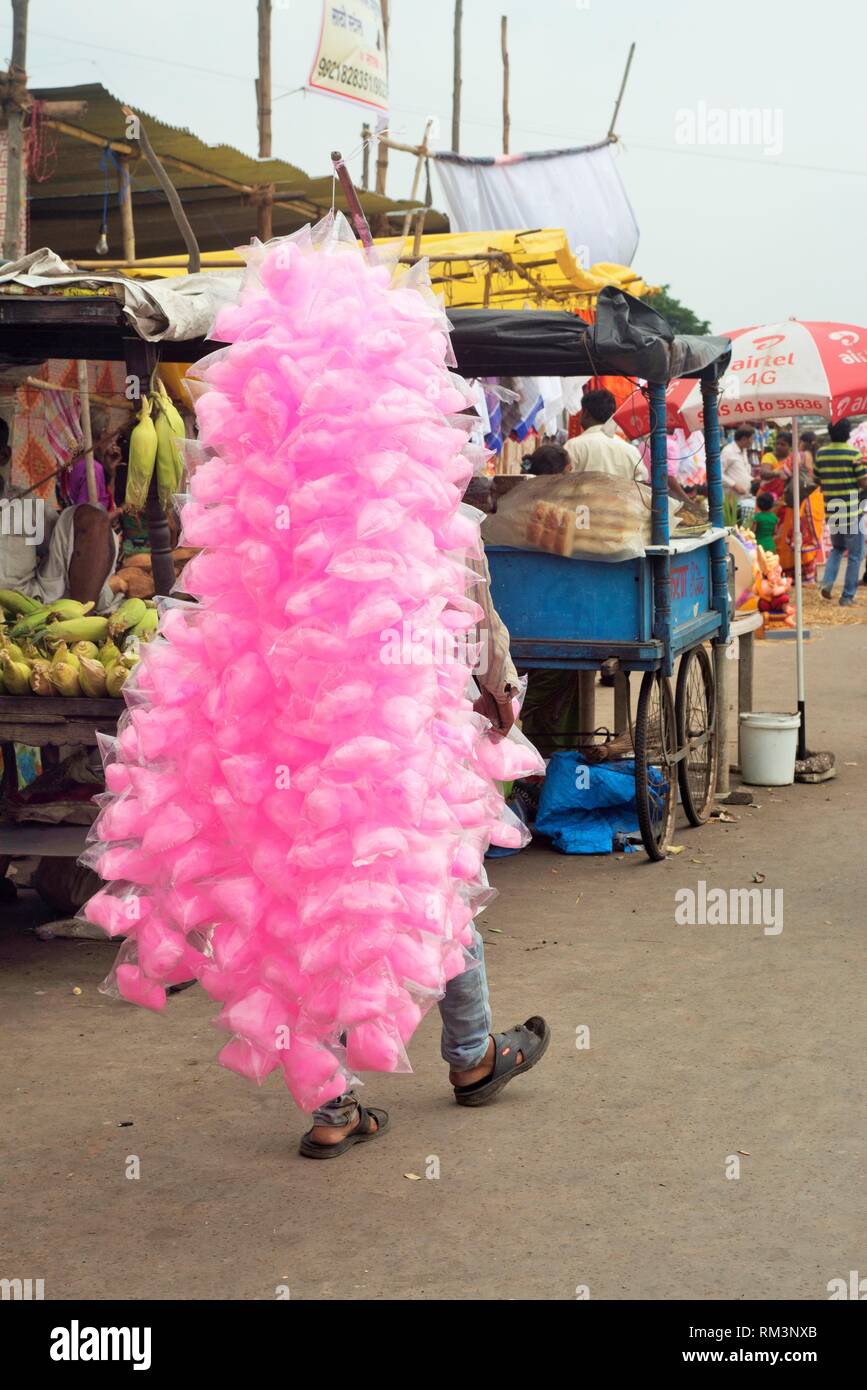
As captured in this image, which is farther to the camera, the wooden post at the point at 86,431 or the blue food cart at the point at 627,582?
the wooden post at the point at 86,431

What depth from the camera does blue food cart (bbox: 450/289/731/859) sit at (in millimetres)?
6105

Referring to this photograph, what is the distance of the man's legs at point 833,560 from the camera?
682 inches

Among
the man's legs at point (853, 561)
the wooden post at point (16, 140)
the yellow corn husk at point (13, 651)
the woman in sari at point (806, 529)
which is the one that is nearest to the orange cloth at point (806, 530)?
the woman in sari at point (806, 529)

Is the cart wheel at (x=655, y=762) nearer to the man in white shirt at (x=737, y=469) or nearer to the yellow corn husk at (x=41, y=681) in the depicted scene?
the yellow corn husk at (x=41, y=681)

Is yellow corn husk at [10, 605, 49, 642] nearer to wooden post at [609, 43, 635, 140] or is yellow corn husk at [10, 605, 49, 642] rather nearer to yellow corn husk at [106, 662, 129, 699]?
yellow corn husk at [106, 662, 129, 699]

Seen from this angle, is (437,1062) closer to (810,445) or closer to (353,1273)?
(353,1273)

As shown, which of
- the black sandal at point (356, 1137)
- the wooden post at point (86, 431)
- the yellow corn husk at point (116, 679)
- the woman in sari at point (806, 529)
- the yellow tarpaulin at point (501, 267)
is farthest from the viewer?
the woman in sari at point (806, 529)

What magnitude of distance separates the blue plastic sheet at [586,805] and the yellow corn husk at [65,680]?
2640 millimetres

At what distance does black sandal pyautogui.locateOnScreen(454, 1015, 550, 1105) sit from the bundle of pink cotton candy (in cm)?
83

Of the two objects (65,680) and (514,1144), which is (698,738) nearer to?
(65,680)

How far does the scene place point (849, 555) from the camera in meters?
17.2

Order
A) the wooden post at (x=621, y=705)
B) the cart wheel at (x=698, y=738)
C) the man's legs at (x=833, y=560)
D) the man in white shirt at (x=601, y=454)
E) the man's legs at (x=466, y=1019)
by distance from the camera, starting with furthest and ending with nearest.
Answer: the man's legs at (x=833, y=560) < the man in white shirt at (x=601, y=454) < the wooden post at (x=621, y=705) < the cart wheel at (x=698, y=738) < the man's legs at (x=466, y=1019)

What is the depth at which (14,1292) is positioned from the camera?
9.74 ft

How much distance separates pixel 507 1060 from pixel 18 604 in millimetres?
3403
